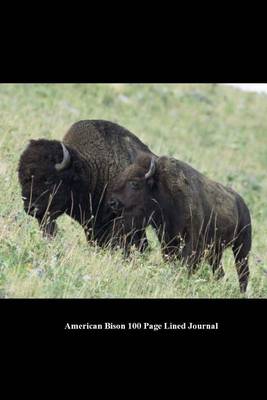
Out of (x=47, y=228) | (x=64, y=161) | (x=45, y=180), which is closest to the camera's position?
(x=47, y=228)

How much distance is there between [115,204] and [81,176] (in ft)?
3.01

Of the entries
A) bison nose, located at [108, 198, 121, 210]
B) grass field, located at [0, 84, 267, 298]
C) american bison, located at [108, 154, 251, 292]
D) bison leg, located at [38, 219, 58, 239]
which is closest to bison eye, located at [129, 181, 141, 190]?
american bison, located at [108, 154, 251, 292]

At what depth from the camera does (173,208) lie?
11.1m

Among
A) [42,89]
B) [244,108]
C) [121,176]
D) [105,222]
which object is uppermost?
[121,176]

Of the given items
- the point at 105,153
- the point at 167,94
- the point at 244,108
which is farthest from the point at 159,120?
the point at 105,153

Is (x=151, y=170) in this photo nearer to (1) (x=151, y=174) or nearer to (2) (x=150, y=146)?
(1) (x=151, y=174)

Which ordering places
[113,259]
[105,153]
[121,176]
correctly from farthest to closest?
[105,153] → [121,176] → [113,259]

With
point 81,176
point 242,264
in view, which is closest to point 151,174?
point 81,176

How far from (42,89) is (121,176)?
1681cm

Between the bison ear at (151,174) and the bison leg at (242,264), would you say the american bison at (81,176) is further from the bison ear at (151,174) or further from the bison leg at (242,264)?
the bison leg at (242,264)

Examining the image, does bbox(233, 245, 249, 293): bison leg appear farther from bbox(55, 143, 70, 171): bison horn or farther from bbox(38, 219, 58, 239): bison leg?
bbox(55, 143, 70, 171): bison horn
